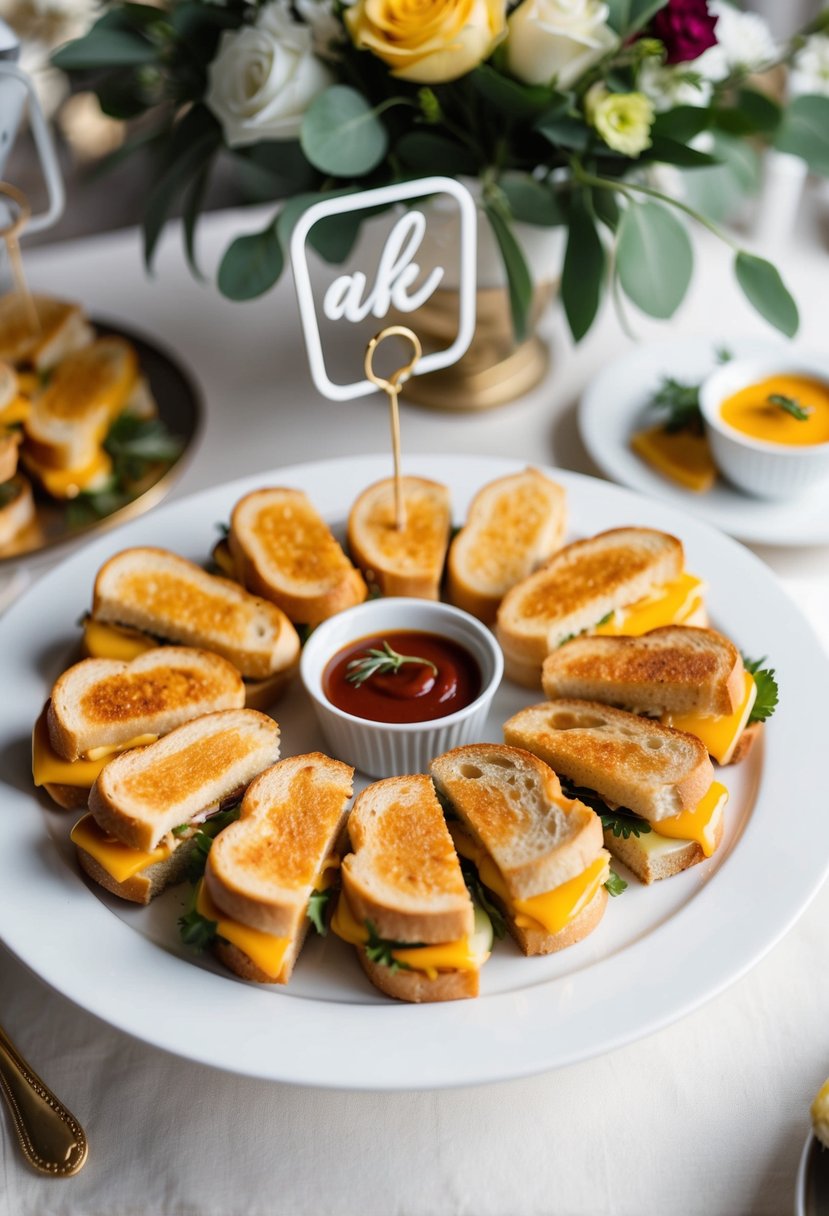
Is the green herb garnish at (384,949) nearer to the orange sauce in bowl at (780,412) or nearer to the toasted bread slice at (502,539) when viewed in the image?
the toasted bread slice at (502,539)

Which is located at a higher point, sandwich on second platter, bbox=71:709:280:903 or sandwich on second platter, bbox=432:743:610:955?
sandwich on second platter, bbox=432:743:610:955

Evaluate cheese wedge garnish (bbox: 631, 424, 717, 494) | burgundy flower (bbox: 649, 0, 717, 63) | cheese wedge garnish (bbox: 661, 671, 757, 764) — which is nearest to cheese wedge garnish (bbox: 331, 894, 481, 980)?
cheese wedge garnish (bbox: 661, 671, 757, 764)

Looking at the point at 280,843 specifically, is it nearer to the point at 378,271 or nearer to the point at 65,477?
the point at 378,271

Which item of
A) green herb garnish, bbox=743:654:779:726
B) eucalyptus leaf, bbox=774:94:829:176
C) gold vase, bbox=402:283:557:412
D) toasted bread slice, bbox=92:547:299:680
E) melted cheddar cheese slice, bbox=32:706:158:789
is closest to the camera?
melted cheddar cheese slice, bbox=32:706:158:789

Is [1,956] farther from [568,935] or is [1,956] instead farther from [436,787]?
[568,935]

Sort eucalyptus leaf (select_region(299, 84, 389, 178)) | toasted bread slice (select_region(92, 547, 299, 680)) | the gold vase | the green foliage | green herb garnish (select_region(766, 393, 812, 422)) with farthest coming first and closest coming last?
the gold vase < green herb garnish (select_region(766, 393, 812, 422)) < the green foliage < eucalyptus leaf (select_region(299, 84, 389, 178)) < toasted bread slice (select_region(92, 547, 299, 680))

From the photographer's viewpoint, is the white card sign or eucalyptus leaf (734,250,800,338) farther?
eucalyptus leaf (734,250,800,338)

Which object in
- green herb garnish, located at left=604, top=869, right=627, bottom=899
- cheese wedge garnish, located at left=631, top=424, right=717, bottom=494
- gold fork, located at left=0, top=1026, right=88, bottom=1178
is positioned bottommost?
gold fork, located at left=0, top=1026, right=88, bottom=1178

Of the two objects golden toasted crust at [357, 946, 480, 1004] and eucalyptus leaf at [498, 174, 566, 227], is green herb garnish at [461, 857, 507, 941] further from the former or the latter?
eucalyptus leaf at [498, 174, 566, 227]
